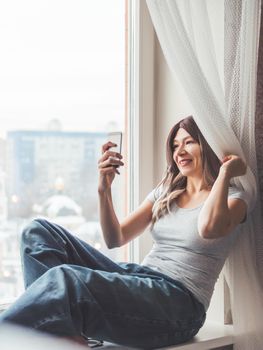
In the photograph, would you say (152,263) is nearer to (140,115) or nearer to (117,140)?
(117,140)

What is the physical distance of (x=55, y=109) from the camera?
6.59 feet

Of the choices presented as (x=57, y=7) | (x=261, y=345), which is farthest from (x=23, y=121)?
(x=261, y=345)

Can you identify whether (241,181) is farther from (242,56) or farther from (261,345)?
(261,345)

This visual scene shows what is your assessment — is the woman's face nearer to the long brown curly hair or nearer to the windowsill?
the long brown curly hair

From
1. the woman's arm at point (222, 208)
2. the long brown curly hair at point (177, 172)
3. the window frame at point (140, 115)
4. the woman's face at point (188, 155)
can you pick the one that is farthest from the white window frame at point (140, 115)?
the woman's arm at point (222, 208)

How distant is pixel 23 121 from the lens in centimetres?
194

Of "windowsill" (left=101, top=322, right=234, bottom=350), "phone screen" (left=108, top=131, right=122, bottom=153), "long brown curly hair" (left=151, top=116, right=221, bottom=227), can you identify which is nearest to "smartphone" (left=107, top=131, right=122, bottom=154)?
"phone screen" (left=108, top=131, right=122, bottom=153)

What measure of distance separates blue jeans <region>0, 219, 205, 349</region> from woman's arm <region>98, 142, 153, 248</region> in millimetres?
106

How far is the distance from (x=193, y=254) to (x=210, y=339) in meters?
0.26

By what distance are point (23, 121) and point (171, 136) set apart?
18.1 inches

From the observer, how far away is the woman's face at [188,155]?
6.26 ft

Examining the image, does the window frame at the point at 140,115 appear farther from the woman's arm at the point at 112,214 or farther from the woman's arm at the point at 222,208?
the woman's arm at the point at 222,208

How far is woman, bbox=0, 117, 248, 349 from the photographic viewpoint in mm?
1541

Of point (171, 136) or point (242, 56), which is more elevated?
point (242, 56)
